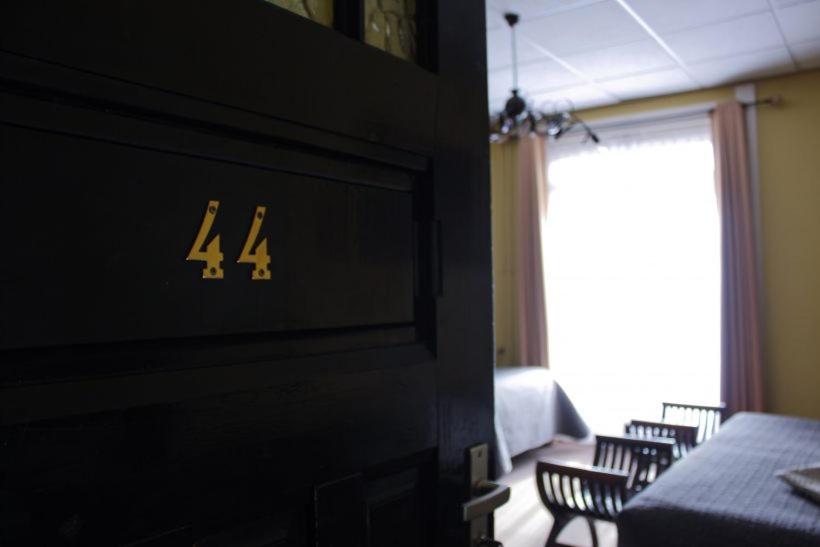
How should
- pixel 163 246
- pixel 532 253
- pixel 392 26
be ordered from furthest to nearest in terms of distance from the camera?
pixel 532 253 → pixel 392 26 → pixel 163 246

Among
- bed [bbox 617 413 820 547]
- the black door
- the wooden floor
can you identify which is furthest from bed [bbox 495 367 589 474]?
the black door

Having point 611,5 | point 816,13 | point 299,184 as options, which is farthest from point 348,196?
point 816,13

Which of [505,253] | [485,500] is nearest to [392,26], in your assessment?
[485,500]

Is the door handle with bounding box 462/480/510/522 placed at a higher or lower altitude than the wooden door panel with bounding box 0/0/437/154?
lower

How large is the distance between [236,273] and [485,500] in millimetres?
504

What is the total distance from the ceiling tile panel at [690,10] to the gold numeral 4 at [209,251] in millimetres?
3179

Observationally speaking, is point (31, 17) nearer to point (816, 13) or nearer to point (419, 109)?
point (419, 109)

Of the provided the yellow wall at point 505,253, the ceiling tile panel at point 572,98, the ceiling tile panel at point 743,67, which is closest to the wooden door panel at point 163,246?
the ceiling tile panel at point 743,67

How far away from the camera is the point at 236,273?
622 millimetres

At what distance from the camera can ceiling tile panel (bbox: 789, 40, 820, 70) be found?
382 cm

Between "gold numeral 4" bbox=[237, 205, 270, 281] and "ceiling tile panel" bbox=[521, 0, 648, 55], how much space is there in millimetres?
3089

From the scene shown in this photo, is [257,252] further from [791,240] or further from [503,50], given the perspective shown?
[791,240]

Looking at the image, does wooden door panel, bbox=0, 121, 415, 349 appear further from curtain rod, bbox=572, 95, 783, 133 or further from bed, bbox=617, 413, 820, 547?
curtain rod, bbox=572, 95, 783, 133

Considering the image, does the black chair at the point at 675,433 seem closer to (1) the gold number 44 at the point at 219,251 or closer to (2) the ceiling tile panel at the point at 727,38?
(2) the ceiling tile panel at the point at 727,38
